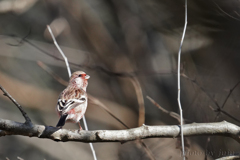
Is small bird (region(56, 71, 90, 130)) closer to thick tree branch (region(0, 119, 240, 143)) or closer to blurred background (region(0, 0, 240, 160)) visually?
thick tree branch (region(0, 119, 240, 143))

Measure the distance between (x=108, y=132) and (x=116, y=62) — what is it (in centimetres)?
553

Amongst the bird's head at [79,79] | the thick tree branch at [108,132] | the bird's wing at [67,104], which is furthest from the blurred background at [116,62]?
the thick tree branch at [108,132]

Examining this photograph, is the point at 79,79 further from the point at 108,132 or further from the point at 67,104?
the point at 108,132

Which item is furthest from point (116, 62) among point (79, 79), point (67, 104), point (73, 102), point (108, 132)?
point (108, 132)

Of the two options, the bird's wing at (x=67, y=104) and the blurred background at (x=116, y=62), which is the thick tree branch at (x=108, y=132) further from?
the blurred background at (x=116, y=62)

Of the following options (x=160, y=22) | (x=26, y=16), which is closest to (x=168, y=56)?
(x=160, y=22)

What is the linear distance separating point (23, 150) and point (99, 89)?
10.0 feet

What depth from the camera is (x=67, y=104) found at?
4.73 m

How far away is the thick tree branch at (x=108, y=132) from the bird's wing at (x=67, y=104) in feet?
3.33

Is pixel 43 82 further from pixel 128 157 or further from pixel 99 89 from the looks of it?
pixel 128 157

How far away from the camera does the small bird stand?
179 inches

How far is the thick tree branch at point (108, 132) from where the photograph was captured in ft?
11.3

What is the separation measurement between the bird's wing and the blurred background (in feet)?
6.85

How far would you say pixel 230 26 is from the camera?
20.9 feet
